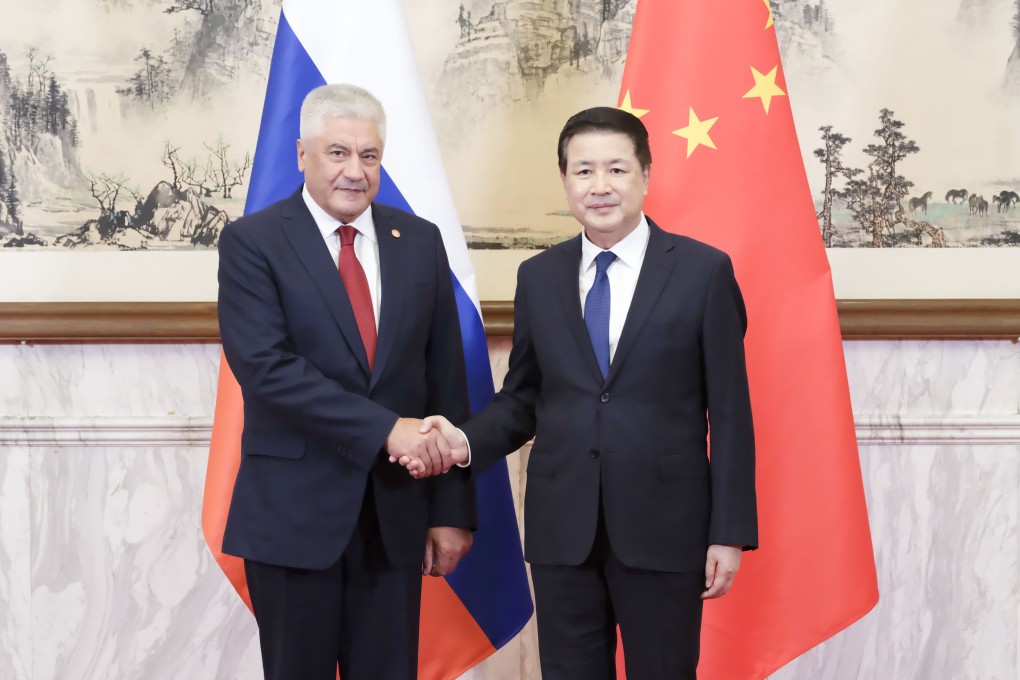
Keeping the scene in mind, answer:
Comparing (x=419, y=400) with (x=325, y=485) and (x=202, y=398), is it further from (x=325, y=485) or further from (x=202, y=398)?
(x=202, y=398)

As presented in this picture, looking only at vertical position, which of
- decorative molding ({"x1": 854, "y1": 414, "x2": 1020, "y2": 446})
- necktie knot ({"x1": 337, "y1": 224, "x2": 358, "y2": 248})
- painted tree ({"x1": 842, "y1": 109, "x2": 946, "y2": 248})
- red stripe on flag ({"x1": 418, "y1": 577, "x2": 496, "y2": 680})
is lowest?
red stripe on flag ({"x1": 418, "y1": 577, "x2": 496, "y2": 680})

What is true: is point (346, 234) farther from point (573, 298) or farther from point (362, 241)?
point (573, 298)

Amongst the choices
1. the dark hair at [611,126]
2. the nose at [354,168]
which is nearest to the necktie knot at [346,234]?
the nose at [354,168]

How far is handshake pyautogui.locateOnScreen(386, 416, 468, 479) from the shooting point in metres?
1.91

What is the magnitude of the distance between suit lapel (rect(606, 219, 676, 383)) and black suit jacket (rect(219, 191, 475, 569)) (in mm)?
418

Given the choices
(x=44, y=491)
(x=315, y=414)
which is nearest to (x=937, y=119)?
(x=315, y=414)

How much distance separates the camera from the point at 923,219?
2.97 metres

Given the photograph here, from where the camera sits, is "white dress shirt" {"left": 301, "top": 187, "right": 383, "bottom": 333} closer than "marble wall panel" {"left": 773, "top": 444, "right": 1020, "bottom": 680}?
Yes

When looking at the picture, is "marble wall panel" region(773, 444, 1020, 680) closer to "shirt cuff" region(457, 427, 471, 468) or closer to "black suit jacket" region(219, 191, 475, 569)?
"shirt cuff" region(457, 427, 471, 468)

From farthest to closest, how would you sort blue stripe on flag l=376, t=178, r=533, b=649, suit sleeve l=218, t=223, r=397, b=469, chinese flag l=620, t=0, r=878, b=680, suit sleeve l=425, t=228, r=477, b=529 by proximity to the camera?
blue stripe on flag l=376, t=178, r=533, b=649, chinese flag l=620, t=0, r=878, b=680, suit sleeve l=425, t=228, r=477, b=529, suit sleeve l=218, t=223, r=397, b=469

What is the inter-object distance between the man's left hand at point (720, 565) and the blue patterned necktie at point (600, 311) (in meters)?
0.42

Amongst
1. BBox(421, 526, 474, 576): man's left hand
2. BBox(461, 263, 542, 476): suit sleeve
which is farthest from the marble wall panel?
BBox(421, 526, 474, 576): man's left hand

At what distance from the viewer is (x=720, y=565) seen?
1930mm

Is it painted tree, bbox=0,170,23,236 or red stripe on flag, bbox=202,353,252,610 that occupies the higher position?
painted tree, bbox=0,170,23,236
